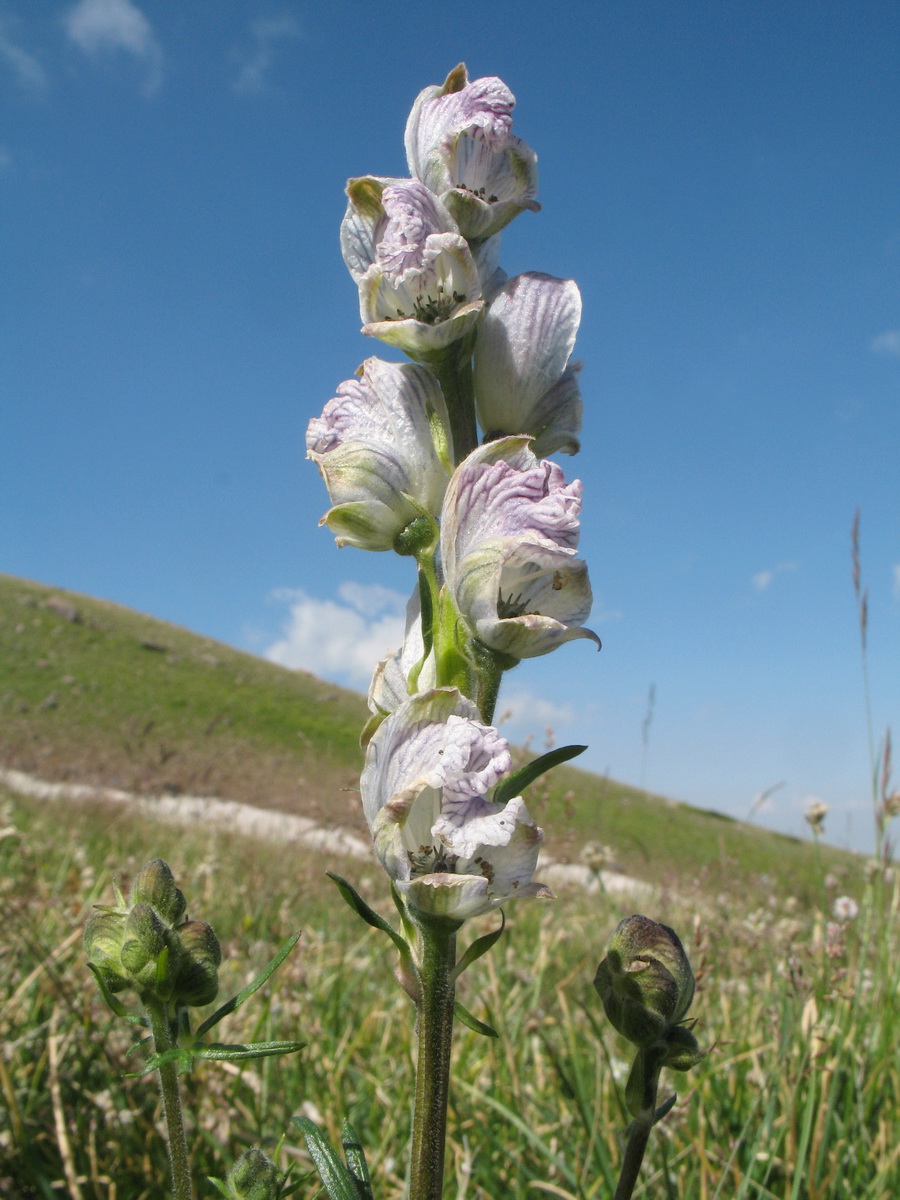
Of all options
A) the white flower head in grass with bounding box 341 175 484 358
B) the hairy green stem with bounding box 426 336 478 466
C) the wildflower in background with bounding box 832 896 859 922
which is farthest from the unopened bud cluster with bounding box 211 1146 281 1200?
the wildflower in background with bounding box 832 896 859 922

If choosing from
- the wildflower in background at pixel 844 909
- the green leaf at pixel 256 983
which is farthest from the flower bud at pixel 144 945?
the wildflower in background at pixel 844 909

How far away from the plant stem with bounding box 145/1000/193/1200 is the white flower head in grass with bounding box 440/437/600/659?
77cm

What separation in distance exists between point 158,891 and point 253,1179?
44 cm

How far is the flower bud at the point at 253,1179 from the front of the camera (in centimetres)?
127

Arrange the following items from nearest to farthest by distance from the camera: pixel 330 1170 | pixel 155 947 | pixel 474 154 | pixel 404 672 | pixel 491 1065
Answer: pixel 330 1170
pixel 155 947
pixel 404 672
pixel 474 154
pixel 491 1065

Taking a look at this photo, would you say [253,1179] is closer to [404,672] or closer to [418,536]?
[404,672]

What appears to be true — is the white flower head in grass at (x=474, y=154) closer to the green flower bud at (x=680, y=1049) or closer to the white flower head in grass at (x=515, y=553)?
the white flower head in grass at (x=515, y=553)

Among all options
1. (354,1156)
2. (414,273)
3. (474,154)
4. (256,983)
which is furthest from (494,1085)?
(474,154)

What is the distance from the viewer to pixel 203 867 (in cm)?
481

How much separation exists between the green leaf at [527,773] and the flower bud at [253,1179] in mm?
636

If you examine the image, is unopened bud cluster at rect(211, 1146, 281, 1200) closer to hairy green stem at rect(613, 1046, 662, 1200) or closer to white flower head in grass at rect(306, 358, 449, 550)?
hairy green stem at rect(613, 1046, 662, 1200)

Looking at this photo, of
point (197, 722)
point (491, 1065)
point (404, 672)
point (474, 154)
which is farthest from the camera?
point (197, 722)

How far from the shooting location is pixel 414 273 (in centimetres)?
153

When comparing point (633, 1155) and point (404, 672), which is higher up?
point (404, 672)
